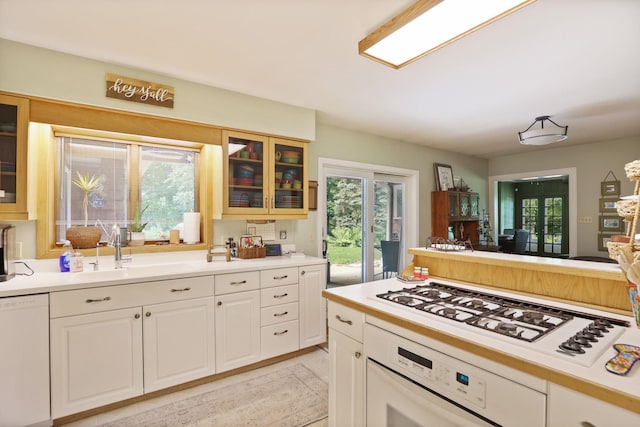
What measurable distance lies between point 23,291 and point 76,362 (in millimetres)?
551

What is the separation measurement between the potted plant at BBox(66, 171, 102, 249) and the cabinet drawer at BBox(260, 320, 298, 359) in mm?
1565

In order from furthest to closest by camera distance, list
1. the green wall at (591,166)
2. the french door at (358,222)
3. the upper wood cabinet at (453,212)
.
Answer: the upper wood cabinet at (453,212), the green wall at (591,166), the french door at (358,222)

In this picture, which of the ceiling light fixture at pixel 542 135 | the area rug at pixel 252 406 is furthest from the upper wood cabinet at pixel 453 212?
the area rug at pixel 252 406

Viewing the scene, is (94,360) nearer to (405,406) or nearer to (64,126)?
(64,126)

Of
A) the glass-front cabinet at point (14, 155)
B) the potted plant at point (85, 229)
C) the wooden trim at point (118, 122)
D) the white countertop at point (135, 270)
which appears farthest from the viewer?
the potted plant at point (85, 229)

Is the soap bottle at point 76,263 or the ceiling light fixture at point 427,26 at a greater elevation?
the ceiling light fixture at point 427,26

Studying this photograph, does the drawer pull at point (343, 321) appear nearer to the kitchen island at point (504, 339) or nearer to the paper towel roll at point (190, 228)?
the kitchen island at point (504, 339)

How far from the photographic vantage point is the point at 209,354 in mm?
2441

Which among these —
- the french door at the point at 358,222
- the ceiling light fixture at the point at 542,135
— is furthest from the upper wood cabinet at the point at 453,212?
the ceiling light fixture at the point at 542,135

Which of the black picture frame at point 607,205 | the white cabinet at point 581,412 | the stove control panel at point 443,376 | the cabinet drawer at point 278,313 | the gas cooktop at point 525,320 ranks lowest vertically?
the cabinet drawer at point 278,313

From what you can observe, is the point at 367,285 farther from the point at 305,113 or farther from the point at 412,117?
the point at 412,117

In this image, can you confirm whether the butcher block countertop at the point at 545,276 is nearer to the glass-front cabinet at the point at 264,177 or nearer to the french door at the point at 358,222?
the glass-front cabinet at the point at 264,177

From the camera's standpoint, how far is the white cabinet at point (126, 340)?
1957 millimetres

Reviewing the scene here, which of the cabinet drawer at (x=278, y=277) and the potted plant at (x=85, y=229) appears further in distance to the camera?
the cabinet drawer at (x=278, y=277)
